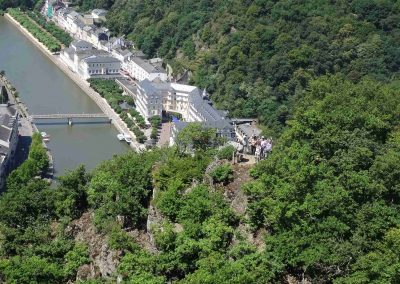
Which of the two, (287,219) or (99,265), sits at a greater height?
(287,219)

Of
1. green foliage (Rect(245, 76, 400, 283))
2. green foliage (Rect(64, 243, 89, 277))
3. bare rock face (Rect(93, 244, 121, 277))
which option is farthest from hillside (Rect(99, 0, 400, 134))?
bare rock face (Rect(93, 244, 121, 277))

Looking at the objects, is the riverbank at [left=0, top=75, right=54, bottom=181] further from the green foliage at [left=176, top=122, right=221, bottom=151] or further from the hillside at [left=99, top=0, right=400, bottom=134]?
the green foliage at [left=176, top=122, right=221, bottom=151]

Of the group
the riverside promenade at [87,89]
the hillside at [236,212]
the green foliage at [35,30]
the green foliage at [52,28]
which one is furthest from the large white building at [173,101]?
the hillside at [236,212]

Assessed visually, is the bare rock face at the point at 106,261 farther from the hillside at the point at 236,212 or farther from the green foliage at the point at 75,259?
the green foliage at the point at 75,259

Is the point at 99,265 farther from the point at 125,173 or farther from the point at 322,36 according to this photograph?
the point at 322,36

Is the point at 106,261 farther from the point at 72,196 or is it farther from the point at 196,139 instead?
the point at 196,139

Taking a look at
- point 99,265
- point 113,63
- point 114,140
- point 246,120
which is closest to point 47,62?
point 113,63
